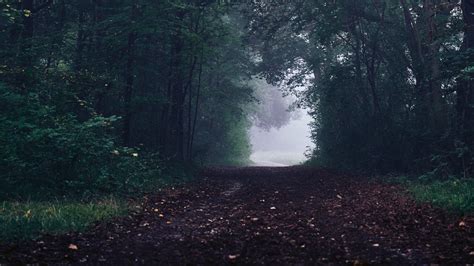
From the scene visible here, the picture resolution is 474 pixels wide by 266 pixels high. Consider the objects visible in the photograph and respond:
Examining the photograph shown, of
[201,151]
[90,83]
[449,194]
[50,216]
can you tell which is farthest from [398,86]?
[50,216]

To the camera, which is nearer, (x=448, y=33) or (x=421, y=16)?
(x=448, y=33)

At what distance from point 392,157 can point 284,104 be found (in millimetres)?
64679

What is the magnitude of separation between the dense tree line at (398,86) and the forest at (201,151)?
0.29 feet

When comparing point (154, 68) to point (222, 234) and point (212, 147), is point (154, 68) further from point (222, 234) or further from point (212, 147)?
point (212, 147)

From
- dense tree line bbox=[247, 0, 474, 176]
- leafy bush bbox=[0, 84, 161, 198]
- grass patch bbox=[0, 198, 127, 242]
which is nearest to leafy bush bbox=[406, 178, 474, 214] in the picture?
dense tree line bbox=[247, 0, 474, 176]

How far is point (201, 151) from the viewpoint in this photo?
84.8 feet

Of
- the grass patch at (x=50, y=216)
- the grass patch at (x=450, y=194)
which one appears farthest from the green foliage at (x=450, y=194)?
the grass patch at (x=50, y=216)

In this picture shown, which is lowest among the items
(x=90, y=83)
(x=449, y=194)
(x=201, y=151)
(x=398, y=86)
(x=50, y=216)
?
(x=50, y=216)

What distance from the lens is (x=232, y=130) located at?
39156 mm

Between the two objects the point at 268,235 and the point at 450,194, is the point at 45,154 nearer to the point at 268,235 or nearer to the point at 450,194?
the point at 268,235

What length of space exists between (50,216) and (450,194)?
8411mm

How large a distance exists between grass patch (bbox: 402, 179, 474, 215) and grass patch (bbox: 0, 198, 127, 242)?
6.59m

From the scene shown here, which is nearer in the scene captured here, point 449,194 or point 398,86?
point 449,194

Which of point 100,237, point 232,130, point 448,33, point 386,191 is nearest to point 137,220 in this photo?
point 100,237
